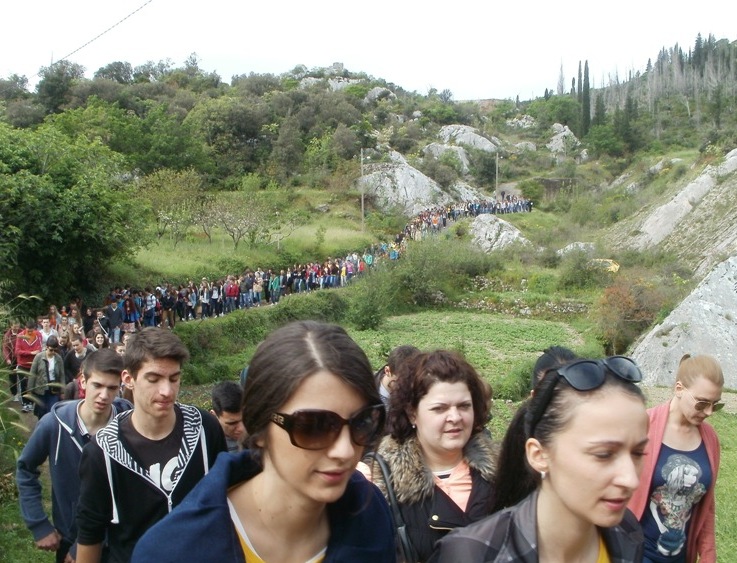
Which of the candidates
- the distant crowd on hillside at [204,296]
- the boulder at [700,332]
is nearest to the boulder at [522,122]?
the distant crowd on hillside at [204,296]

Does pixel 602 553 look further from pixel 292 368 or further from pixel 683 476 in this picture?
pixel 683 476

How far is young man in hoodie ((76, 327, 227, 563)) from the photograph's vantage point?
2.57m

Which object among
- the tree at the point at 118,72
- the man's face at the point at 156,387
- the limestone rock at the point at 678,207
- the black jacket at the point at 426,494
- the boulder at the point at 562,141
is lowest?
the limestone rock at the point at 678,207

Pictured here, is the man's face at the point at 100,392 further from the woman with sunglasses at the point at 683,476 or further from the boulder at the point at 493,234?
the boulder at the point at 493,234

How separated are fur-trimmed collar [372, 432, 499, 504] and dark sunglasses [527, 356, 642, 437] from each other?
72cm

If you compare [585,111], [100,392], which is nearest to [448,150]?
[585,111]

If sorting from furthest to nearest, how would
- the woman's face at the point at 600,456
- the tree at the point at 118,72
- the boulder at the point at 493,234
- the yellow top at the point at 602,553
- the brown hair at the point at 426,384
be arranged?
the tree at the point at 118,72, the boulder at the point at 493,234, the brown hair at the point at 426,384, the yellow top at the point at 602,553, the woman's face at the point at 600,456

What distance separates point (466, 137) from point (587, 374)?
7533cm

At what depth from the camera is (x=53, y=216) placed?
1686 cm

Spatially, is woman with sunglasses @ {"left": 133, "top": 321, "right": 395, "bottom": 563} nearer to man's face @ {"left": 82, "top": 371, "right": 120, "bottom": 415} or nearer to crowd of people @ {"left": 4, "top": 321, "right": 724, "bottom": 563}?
crowd of people @ {"left": 4, "top": 321, "right": 724, "bottom": 563}

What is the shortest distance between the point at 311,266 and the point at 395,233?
49.6 ft

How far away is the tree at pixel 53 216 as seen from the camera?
16.2 m

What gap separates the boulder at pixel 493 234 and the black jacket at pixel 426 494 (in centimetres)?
3748

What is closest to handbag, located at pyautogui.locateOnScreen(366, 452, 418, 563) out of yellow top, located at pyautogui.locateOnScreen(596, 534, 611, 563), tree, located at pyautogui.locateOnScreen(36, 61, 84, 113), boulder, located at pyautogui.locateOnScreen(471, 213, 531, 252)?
yellow top, located at pyautogui.locateOnScreen(596, 534, 611, 563)
